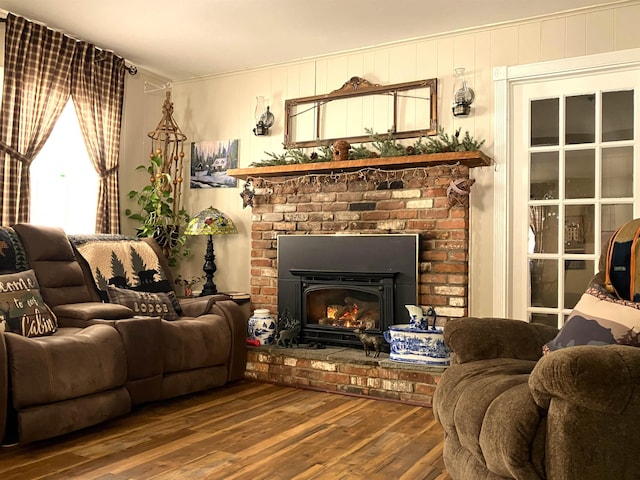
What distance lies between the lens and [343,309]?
4430 mm

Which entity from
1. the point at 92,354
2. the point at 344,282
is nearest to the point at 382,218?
the point at 344,282

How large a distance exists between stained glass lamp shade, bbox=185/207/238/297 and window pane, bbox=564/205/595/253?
2.42 m

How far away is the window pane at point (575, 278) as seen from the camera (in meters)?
3.81

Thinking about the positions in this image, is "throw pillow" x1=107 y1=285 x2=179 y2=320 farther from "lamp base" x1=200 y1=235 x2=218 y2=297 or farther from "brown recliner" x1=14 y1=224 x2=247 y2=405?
"lamp base" x1=200 y1=235 x2=218 y2=297

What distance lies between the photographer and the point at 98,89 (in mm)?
4660

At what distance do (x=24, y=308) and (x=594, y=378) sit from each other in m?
2.69

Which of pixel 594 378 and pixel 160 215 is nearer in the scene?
pixel 594 378

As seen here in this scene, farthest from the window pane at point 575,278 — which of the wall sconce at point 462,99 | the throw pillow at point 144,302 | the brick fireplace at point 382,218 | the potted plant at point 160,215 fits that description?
the potted plant at point 160,215

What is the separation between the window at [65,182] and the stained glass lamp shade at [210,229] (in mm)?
816

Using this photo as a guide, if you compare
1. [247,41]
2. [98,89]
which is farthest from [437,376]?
[98,89]

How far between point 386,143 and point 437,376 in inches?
61.6

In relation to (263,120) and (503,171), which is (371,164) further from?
(263,120)

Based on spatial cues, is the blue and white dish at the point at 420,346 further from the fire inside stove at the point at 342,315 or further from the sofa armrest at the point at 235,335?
the sofa armrest at the point at 235,335

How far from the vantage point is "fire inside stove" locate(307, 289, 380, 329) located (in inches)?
170
